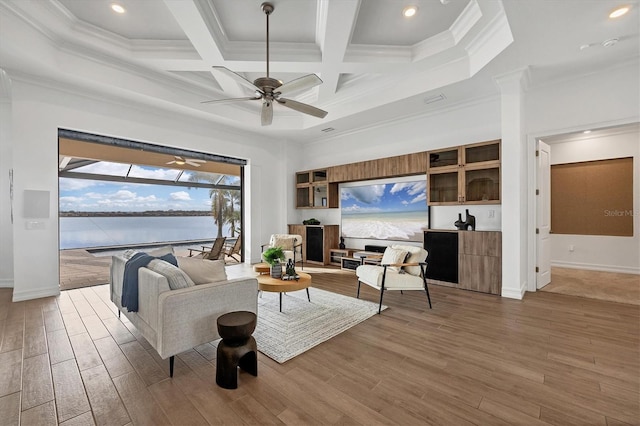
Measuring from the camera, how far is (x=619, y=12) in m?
2.85

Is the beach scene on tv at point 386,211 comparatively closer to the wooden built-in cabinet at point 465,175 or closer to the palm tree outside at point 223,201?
the wooden built-in cabinet at point 465,175

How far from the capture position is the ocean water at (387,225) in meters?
5.56

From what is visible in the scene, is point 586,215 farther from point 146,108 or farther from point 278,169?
point 146,108

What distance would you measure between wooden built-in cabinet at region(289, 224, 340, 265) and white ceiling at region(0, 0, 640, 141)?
3.15 m

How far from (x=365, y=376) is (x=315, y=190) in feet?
18.0

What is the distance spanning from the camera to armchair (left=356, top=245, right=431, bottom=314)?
12.1ft

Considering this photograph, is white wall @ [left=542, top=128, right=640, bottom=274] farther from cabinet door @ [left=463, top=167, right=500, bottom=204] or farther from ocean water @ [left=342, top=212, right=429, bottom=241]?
ocean water @ [left=342, top=212, right=429, bottom=241]

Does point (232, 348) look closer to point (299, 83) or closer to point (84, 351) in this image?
point (84, 351)

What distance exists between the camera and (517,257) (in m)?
4.08

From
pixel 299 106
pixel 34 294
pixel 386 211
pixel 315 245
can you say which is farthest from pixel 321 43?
pixel 34 294

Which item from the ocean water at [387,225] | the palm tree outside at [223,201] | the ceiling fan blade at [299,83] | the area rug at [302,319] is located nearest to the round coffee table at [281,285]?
the area rug at [302,319]

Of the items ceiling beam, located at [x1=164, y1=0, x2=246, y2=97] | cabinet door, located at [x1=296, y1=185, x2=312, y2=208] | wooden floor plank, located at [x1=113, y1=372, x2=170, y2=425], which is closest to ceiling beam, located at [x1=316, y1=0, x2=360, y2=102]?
ceiling beam, located at [x1=164, y1=0, x2=246, y2=97]

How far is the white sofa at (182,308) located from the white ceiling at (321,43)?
2.89 meters

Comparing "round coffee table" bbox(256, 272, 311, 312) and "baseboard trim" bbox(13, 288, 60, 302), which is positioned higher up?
"round coffee table" bbox(256, 272, 311, 312)
